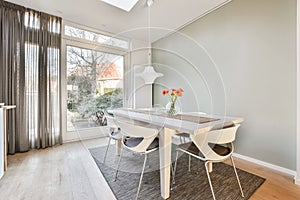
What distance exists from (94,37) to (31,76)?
1560 mm

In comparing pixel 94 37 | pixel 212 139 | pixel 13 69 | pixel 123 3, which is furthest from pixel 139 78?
pixel 212 139

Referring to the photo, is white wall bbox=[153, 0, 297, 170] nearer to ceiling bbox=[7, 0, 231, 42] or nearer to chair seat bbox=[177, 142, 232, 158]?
ceiling bbox=[7, 0, 231, 42]

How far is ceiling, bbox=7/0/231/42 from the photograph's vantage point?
253 centimetres

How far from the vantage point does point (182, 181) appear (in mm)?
1676

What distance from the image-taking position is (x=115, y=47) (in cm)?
362

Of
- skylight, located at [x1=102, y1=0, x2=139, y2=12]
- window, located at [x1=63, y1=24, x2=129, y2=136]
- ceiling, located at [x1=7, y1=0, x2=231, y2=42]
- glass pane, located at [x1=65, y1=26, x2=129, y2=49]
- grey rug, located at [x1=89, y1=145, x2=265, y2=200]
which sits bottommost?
grey rug, located at [x1=89, y1=145, x2=265, y2=200]

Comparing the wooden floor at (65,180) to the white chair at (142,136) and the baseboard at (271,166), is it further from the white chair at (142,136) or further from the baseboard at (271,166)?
the white chair at (142,136)

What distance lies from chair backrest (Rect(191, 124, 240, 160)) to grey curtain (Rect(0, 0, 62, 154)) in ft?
9.22

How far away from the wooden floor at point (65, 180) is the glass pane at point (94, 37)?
2.50 m

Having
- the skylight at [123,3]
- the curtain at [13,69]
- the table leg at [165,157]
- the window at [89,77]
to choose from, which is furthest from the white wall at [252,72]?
the curtain at [13,69]

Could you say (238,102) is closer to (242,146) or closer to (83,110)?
(242,146)

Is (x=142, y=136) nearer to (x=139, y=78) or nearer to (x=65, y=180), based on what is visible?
(x=65, y=180)

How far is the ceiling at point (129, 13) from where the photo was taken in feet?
8.30

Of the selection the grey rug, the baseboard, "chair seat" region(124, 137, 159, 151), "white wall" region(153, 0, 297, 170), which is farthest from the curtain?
the baseboard
